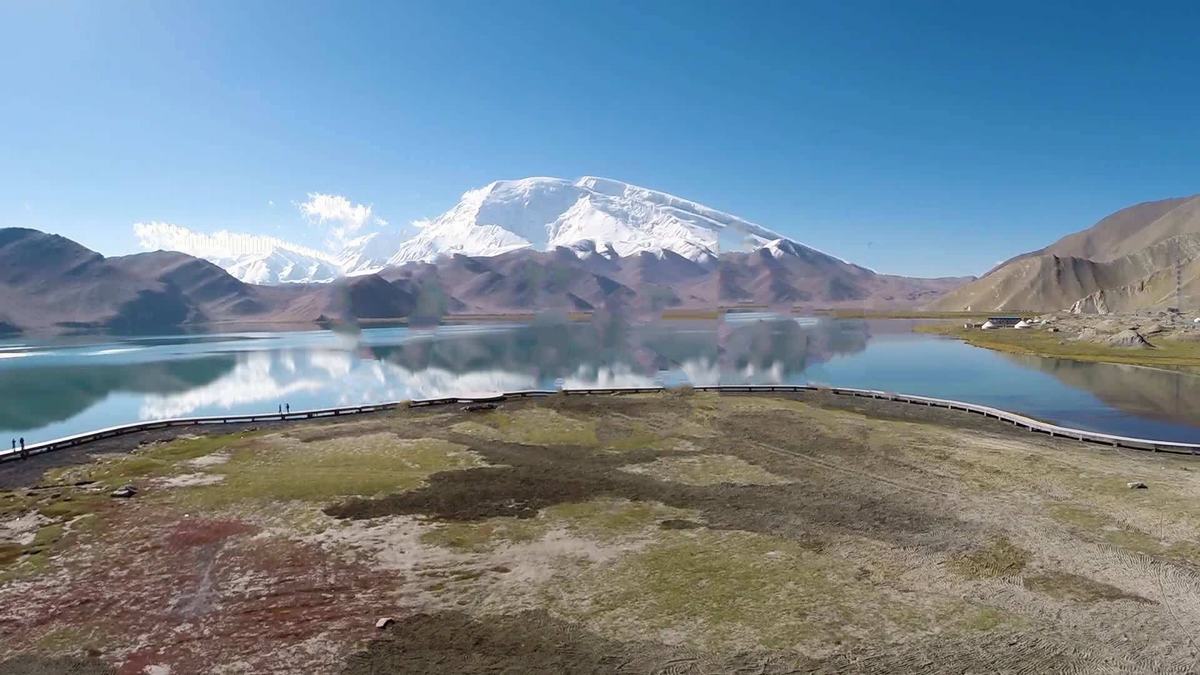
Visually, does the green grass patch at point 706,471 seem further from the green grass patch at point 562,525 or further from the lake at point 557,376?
the lake at point 557,376

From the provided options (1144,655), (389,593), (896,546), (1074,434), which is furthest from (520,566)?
(1074,434)

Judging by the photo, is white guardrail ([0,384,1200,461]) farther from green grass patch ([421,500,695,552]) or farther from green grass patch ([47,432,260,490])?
green grass patch ([421,500,695,552])

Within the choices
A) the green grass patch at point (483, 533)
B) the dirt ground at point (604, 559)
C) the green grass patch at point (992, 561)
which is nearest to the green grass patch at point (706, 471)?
the dirt ground at point (604, 559)

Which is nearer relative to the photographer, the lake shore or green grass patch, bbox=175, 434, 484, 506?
green grass patch, bbox=175, 434, 484, 506

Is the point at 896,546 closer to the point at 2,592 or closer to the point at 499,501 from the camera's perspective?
the point at 499,501

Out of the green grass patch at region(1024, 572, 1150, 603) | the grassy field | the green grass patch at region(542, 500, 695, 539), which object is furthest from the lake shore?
the green grass patch at region(542, 500, 695, 539)

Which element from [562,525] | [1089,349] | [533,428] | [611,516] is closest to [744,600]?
[611,516]
